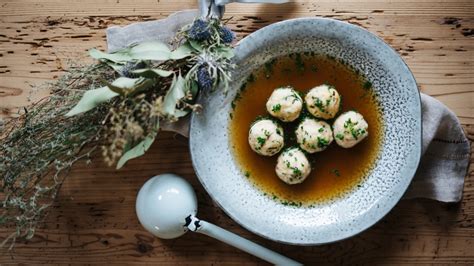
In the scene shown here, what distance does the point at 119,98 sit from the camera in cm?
111

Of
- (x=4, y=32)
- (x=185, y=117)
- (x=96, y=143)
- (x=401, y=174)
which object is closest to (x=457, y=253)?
(x=401, y=174)

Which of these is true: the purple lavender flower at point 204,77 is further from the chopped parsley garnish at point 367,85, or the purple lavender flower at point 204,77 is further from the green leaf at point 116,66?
the chopped parsley garnish at point 367,85

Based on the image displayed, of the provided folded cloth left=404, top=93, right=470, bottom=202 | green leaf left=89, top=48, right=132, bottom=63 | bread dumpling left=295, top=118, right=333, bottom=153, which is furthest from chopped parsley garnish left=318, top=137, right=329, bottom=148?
green leaf left=89, top=48, right=132, bottom=63

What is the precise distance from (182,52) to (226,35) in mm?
103

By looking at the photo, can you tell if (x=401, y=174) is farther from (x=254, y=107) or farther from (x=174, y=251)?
(x=174, y=251)

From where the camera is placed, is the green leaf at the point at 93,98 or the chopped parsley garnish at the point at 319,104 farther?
the chopped parsley garnish at the point at 319,104

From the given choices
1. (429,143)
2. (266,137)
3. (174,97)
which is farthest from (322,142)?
(174,97)

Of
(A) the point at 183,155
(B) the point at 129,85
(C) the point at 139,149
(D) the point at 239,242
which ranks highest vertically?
(B) the point at 129,85

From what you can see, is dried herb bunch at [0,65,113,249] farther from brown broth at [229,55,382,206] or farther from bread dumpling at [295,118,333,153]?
bread dumpling at [295,118,333,153]

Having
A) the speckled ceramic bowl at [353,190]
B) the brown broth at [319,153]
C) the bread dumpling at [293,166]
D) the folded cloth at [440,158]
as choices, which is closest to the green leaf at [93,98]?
the speckled ceramic bowl at [353,190]

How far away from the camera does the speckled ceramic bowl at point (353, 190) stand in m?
1.16

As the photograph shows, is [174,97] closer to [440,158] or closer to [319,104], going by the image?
[319,104]

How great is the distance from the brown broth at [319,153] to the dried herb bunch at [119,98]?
112 mm

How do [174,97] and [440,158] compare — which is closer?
[174,97]
